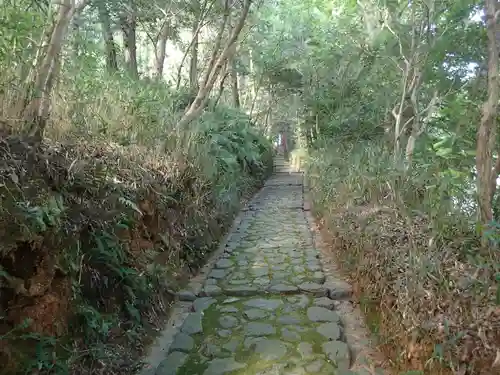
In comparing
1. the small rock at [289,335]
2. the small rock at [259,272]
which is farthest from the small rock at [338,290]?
the small rock at [289,335]

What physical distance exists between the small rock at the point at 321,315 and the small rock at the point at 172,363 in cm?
120

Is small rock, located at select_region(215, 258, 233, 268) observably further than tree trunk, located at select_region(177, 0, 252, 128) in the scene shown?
No

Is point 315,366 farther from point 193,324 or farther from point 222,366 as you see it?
point 193,324

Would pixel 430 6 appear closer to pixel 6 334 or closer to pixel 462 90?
pixel 462 90

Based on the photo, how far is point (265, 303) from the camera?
3893 mm

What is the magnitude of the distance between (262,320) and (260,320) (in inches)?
0.7

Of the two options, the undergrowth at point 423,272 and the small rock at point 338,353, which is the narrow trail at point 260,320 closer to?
the small rock at point 338,353

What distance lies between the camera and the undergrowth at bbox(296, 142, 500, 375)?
207 cm

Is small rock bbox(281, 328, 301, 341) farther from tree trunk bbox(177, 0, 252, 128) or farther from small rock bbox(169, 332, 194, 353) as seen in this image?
tree trunk bbox(177, 0, 252, 128)

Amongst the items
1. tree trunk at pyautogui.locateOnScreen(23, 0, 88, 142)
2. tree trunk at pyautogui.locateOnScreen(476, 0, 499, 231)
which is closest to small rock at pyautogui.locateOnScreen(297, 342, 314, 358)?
tree trunk at pyautogui.locateOnScreen(476, 0, 499, 231)

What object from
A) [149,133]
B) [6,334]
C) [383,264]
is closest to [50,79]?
[149,133]

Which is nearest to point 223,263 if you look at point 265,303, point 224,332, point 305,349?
point 265,303

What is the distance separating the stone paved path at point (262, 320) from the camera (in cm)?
286

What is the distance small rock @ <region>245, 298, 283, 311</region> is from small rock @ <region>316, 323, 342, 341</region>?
1.82 ft
